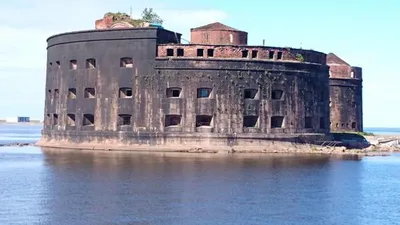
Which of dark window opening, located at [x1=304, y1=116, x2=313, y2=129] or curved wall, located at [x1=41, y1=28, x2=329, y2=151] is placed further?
dark window opening, located at [x1=304, y1=116, x2=313, y2=129]

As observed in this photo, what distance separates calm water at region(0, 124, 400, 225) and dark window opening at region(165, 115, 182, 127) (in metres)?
6.10

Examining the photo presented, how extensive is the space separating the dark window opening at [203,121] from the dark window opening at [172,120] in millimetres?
1070

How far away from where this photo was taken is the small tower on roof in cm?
4231

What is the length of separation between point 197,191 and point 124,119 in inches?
776

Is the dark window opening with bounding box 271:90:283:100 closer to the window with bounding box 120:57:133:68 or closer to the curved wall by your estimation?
the curved wall

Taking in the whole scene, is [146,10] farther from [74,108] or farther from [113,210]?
[113,210]

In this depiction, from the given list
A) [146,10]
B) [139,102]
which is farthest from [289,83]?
[146,10]

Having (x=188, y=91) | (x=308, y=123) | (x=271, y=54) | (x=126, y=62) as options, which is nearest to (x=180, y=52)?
(x=188, y=91)

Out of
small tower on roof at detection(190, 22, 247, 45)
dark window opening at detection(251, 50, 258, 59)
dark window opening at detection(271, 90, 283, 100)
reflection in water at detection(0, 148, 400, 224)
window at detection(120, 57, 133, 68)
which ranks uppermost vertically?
small tower on roof at detection(190, 22, 247, 45)

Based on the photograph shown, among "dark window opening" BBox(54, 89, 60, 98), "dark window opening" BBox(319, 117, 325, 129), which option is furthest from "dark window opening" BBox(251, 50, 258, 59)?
"dark window opening" BBox(54, 89, 60, 98)

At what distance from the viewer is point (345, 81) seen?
58781 millimetres

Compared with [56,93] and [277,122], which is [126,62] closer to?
[56,93]

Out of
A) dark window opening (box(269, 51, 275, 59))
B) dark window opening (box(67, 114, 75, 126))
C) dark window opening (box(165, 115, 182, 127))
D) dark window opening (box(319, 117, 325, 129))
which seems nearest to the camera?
dark window opening (box(165, 115, 182, 127))

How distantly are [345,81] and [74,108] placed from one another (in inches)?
1022
